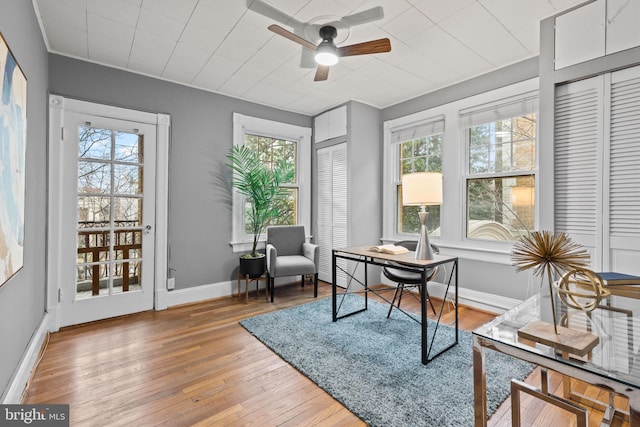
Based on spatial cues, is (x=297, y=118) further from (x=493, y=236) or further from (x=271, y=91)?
(x=493, y=236)

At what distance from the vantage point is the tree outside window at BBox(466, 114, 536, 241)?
3070 millimetres

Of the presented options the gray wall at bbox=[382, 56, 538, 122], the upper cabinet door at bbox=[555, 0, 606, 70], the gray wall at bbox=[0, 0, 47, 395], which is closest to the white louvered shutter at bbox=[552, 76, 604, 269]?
the upper cabinet door at bbox=[555, 0, 606, 70]

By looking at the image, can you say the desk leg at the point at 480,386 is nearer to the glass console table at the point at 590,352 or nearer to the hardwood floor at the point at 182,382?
the glass console table at the point at 590,352

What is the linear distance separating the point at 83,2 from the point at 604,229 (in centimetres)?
414

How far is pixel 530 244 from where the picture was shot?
3.86 ft

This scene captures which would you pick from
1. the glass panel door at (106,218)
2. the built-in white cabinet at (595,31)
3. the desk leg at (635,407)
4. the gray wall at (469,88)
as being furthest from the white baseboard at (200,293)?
Result: the built-in white cabinet at (595,31)

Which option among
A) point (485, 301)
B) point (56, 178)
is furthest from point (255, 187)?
point (485, 301)

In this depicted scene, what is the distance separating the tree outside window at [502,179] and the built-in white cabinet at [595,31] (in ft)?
2.63

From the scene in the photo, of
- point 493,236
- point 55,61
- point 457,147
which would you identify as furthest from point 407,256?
point 55,61

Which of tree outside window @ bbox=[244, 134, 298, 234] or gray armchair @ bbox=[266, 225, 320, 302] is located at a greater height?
tree outside window @ bbox=[244, 134, 298, 234]

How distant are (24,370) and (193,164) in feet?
7.88

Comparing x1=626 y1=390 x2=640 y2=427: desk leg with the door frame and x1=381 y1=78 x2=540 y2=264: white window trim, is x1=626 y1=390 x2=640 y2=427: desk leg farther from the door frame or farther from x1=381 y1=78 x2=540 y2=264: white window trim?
the door frame

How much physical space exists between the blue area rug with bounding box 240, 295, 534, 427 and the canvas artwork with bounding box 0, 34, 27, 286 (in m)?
1.76

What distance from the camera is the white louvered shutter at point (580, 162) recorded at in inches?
87.2
